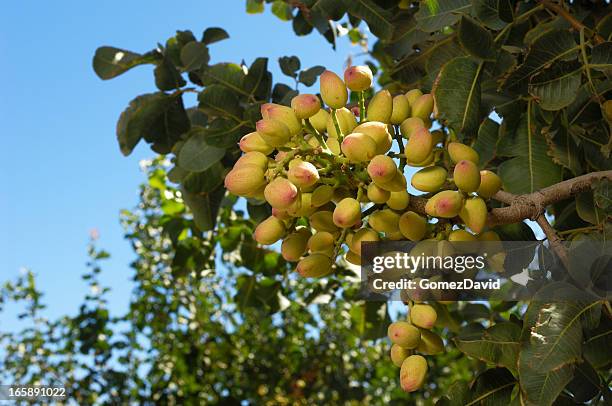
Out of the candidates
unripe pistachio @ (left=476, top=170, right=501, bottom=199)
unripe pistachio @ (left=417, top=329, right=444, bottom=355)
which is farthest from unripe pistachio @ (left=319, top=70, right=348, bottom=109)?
unripe pistachio @ (left=417, top=329, right=444, bottom=355)

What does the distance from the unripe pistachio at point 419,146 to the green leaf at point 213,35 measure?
963mm

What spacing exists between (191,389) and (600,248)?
9.28 ft

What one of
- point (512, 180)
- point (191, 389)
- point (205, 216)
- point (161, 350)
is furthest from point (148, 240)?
point (512, 180)

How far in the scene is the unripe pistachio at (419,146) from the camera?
788 millimetres

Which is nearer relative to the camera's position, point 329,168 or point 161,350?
point 329,168

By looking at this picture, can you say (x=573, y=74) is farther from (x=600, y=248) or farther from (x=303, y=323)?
(x=303, y=323)

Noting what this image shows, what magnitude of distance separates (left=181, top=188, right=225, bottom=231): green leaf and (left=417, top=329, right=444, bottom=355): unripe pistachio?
0.91 metres

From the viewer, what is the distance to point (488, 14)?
106 centimetres

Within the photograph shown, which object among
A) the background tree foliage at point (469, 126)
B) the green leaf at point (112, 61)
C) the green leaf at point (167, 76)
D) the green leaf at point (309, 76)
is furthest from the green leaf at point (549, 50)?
the green leaf at point (112, 61)

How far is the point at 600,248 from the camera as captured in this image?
88 centimetres

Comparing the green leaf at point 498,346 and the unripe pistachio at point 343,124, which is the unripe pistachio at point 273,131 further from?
the green leaf at point 498,346

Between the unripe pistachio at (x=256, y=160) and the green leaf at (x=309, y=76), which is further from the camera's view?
the green leaf at (x=309, y=76)

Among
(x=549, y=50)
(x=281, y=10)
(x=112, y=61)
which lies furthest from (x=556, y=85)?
(x=281, y=10)

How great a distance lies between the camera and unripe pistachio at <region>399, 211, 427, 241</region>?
773 mm
